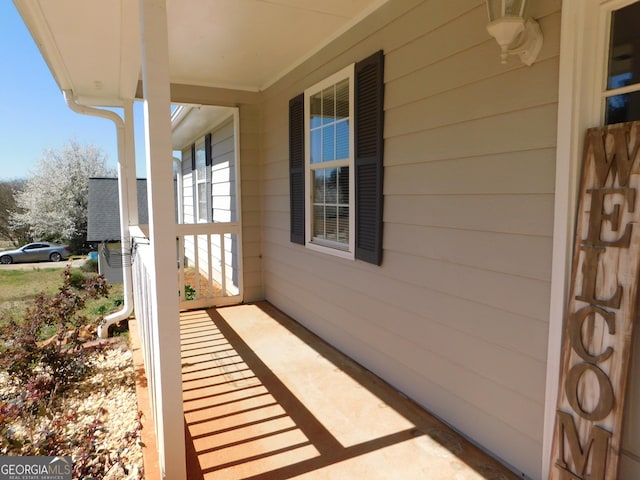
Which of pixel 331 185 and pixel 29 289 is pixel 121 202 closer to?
pixel 331 185

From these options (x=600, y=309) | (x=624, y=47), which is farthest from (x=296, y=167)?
(x=600, y=309)

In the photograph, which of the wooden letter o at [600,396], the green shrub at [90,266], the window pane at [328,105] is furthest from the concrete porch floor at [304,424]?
the green shrub at [90,266]

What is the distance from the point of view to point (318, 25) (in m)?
3.10

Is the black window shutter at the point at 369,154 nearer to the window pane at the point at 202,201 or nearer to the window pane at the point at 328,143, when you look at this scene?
the window pane at the point at 328,143

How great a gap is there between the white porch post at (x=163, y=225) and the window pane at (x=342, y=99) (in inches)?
74.5

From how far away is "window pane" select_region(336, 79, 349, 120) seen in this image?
125 inches

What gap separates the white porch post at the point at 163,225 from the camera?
1480 mm

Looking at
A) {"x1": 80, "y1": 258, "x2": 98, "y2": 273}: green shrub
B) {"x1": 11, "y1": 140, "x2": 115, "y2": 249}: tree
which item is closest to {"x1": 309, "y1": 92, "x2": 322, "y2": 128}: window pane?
{"x1": 80, "y1": 258, "x2": 98, "y2": 273}: green shrub

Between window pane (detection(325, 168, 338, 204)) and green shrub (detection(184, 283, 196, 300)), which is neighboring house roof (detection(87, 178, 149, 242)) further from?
window pane (detection(325, 168, 338, 204))

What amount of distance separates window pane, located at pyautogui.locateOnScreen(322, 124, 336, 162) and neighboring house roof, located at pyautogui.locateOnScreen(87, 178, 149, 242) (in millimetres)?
8699

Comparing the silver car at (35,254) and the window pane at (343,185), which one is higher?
the window pane at (343,185)

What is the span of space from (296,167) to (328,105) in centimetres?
78

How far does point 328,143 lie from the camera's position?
3479 mm

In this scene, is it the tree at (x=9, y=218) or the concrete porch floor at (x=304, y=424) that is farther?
the tree at (x=9, y=218)
